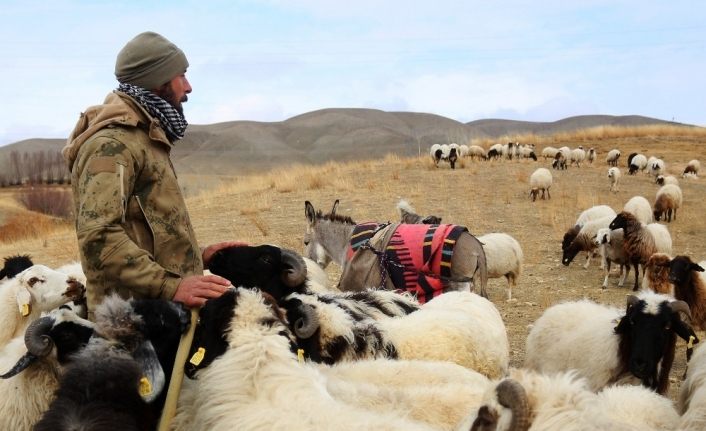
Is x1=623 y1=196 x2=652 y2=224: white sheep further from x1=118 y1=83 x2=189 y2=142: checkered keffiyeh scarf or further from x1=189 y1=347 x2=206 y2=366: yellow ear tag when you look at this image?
x1=189 y1=347 x2=206 y2=366: yellow ear tag

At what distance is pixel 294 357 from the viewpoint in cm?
316

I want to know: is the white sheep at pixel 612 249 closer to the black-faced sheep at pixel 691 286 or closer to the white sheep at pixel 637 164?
the black-faced sheep at pixel 691 286

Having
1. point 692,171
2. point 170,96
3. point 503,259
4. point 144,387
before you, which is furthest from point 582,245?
point 692,171

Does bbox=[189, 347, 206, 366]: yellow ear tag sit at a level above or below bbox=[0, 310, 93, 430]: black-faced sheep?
above

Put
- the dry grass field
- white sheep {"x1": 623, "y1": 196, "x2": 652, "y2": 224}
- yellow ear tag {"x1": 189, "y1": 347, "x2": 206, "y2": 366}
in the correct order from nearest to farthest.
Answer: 1. yellow ear tag {"x1": 189, "y1": 347, "x2": 206, "y2": 366}
2. the dry grass field
3. white sheep {"x1": 623, "y1": 196, "x2": 652, "y2": 224}

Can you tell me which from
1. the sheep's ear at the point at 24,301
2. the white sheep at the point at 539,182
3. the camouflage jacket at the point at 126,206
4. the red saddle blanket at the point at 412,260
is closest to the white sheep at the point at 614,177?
the white sheep at the point at 539,182

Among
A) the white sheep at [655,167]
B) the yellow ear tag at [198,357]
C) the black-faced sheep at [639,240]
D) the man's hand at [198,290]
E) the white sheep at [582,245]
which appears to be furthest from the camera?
the white sheep at [655,167]

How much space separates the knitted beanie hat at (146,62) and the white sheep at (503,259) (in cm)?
887

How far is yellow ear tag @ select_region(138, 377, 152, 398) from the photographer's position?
2.89 metres

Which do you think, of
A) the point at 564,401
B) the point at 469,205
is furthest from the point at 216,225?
the point at 564,401

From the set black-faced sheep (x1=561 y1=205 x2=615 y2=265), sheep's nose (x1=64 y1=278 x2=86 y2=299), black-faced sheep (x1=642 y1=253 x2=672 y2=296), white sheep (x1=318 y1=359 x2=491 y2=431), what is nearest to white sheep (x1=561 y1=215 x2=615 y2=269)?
black-faced sheep (x1=561 y1=205 x2=615 y2=265)

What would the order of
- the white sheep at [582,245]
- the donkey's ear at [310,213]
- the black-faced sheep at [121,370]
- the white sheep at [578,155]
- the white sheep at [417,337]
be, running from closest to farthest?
the black-faced sheep at [121,370], the white sheep at [417,337], the donkey's ear at [310,213], the white sheep at [582,245], the white sheep at [578,155]

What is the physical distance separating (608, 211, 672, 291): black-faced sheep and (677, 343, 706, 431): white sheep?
8198 mm

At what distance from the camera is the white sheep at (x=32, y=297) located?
4.86 metres
